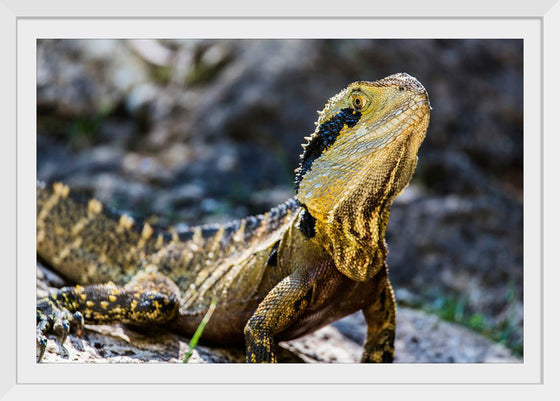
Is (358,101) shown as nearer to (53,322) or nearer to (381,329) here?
(381,329)

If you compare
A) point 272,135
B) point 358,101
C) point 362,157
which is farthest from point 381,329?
point 272,135

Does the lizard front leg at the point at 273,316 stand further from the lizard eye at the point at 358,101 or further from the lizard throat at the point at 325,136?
the lizard eye at the point at 358,101

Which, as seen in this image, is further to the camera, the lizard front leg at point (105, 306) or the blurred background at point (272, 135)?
the blurred background at point (272, 135)

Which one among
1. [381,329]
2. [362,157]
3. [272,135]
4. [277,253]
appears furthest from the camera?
[272,135]

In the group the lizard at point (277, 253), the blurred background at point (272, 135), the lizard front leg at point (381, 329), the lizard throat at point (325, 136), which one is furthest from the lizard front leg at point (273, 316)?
the blurred background at point (272, 135)
